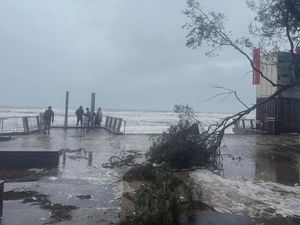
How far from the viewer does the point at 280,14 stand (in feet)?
37.3

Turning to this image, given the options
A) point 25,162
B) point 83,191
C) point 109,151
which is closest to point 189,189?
point 83,191

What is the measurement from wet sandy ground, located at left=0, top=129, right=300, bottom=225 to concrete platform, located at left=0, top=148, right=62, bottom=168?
1.69ft

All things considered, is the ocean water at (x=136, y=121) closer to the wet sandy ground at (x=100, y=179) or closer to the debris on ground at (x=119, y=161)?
the wet sandy ground at (x=100, y=179)

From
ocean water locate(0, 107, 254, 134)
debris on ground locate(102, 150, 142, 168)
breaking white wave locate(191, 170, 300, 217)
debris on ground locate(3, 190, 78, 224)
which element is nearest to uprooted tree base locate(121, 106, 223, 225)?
breaking white wave locate(191, 170, 300, 217)

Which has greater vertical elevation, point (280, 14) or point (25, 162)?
point (280, 14)

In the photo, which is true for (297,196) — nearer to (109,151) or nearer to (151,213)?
(151,213)

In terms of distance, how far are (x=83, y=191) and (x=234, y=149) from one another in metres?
11.2

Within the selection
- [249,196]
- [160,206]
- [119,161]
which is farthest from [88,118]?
[160,206]

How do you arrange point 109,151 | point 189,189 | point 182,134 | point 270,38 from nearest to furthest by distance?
point 189,189 → point 270,38 → point 182,134 → point 109,151

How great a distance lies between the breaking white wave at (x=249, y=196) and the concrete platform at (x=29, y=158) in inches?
176

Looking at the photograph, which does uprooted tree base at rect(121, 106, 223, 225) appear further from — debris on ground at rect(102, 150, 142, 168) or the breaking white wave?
debris on ground at rect(102, 150, 142, 168)

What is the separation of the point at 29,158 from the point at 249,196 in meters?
7.09

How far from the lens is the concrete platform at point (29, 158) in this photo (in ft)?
44.2

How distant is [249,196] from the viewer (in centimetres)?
987
